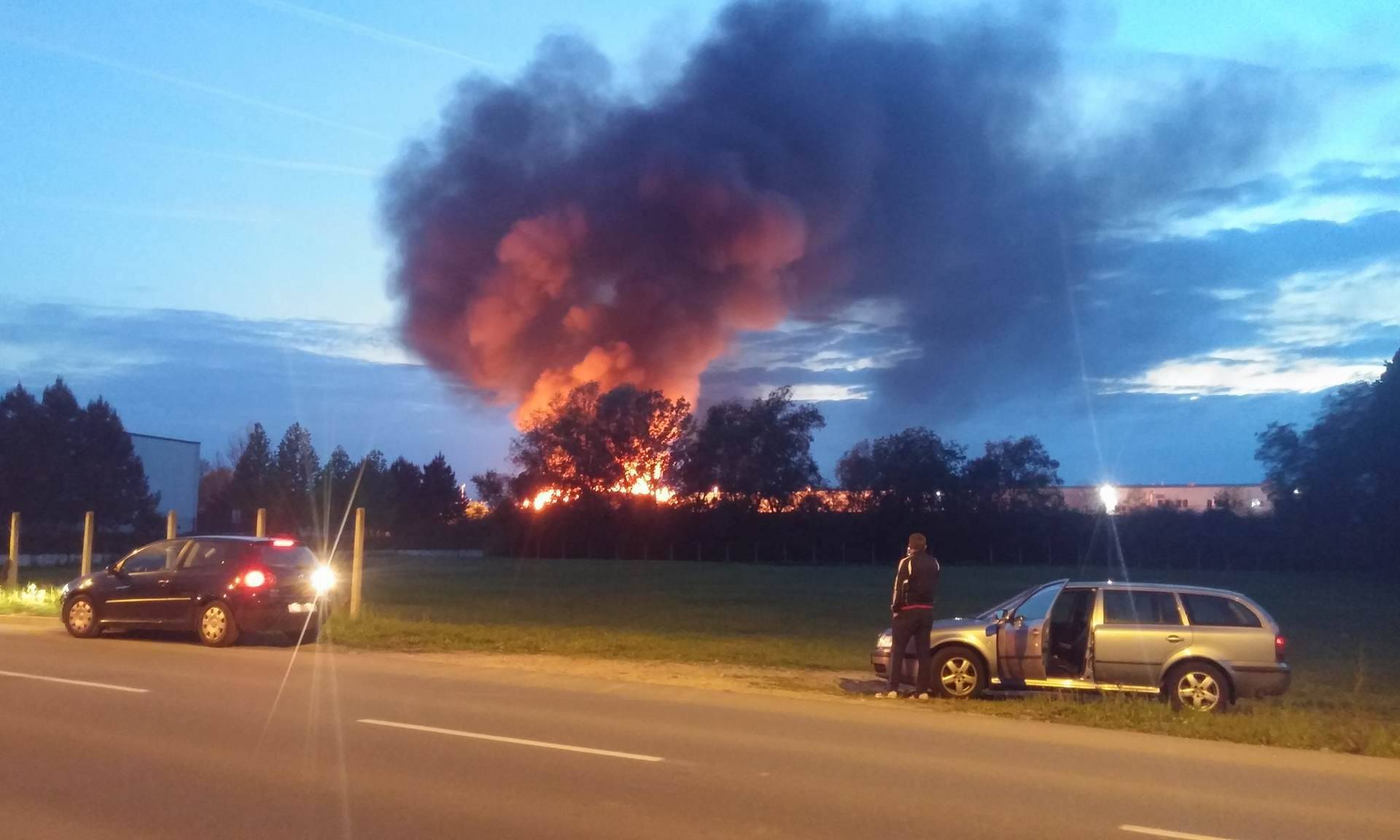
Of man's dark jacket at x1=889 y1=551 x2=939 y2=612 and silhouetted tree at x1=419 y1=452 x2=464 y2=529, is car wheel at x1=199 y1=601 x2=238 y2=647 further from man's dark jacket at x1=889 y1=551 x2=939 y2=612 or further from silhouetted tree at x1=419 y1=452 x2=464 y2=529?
silhouetted tree at x1=419 y1=452 x2=464 y2=529

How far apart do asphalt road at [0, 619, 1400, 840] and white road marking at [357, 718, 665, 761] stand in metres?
0.03

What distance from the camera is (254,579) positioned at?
18.2 meters

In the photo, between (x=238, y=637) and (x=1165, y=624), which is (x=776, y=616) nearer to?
(x=238, y=637)

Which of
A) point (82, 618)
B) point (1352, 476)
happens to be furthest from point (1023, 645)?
point (1352, 476)

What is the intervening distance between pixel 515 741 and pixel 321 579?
9745 millimetres

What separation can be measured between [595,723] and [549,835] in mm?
4384

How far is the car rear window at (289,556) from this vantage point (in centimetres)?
1862

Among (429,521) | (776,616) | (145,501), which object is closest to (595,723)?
(776,616)

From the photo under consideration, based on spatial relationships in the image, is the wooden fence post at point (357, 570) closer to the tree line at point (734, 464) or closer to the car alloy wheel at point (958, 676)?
the car alloy wheel at point (958, 676)

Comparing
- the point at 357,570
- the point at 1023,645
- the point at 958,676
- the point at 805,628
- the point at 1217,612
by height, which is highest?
the point at 357,570

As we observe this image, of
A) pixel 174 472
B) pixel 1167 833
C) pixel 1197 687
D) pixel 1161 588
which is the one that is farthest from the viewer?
pixel 174 472

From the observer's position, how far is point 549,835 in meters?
7.21

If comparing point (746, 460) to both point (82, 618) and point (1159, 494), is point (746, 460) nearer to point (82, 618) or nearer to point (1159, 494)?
point (1159, 494)

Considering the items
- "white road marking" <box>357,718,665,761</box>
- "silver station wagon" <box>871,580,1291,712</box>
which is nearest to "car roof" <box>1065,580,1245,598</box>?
"silver station wagon" <box>871,580,1291,712</box>
